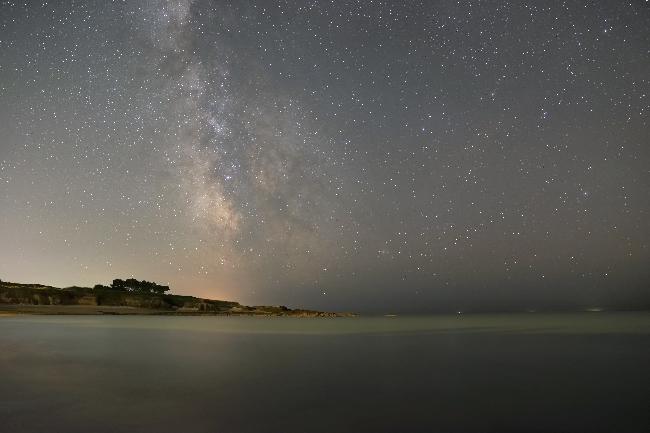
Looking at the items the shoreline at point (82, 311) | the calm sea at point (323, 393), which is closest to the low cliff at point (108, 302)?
the shoreline at point (82, 311)

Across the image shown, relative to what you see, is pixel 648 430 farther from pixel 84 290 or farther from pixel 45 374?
pixel 84 290

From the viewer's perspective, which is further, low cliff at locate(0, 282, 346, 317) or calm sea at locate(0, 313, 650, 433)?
low cliff at locate(0, 282, 346, 317)

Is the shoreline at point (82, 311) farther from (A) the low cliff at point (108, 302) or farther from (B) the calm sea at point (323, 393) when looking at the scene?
(B) the calm sea at point (323, 393)

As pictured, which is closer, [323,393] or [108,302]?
[323,393]

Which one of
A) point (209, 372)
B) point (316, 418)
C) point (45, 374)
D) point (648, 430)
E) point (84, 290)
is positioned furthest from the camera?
point (84, 290)

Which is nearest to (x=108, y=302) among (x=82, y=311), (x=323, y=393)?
(x=82, y=311)

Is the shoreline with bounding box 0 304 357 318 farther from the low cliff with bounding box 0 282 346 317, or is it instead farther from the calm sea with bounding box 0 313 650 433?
the calm sea with bounding box 0 313 650 433

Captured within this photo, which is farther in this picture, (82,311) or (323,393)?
→ (82,311)

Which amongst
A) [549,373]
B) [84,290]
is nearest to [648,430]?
[549,373]

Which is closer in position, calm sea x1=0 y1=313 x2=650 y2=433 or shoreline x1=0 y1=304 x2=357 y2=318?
calm sea x1=0 y1=313 x2=650 y2=433

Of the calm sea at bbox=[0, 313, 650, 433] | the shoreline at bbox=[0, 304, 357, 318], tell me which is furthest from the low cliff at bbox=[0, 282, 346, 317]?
the calm sea at bbox=[0, 313, 650, 433]

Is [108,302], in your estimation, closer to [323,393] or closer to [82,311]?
[82,311]

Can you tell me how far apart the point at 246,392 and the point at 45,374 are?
804cm

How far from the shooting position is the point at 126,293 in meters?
132
